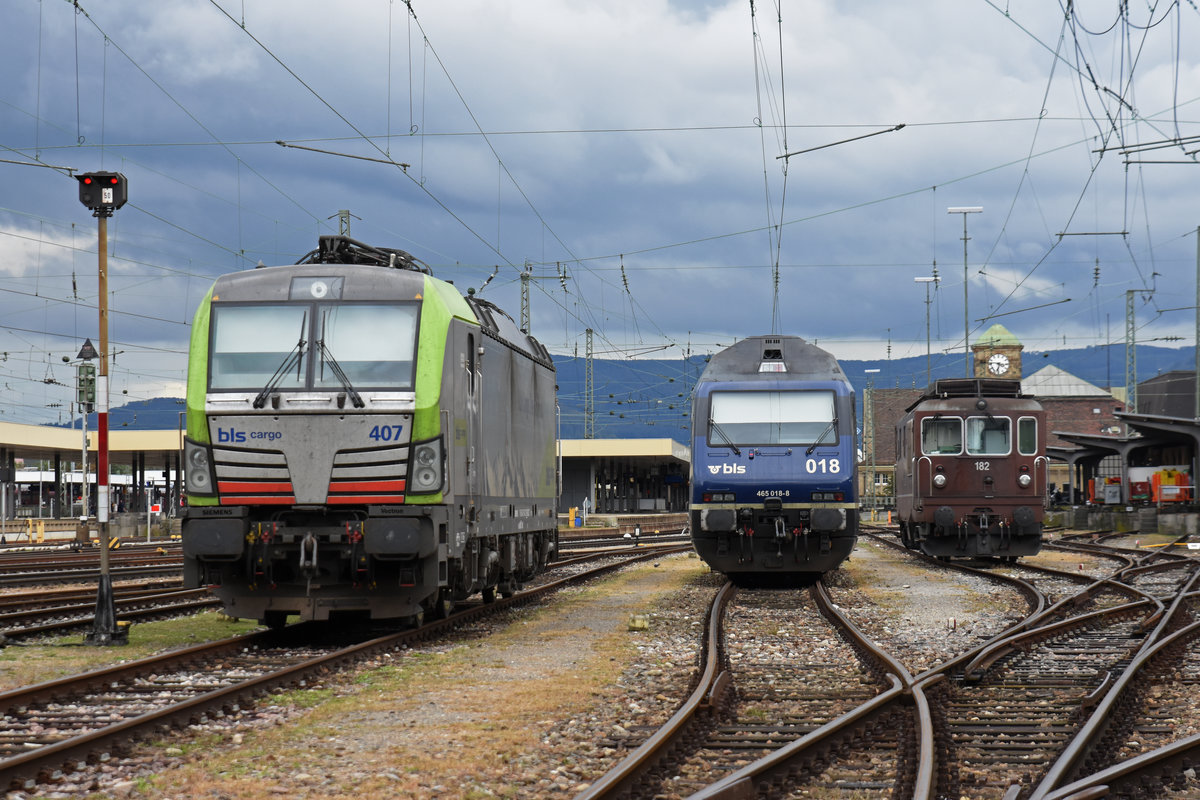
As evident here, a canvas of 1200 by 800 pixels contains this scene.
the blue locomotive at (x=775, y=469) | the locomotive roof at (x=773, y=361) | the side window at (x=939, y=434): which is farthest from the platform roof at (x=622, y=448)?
the blue locomotive at (x=775, y=469)

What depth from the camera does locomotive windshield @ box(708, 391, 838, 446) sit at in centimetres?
1883

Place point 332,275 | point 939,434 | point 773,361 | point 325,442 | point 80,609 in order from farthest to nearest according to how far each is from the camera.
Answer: point 939,434 < point 773,361 < point 80,609 < point 332,275 < point 325,442

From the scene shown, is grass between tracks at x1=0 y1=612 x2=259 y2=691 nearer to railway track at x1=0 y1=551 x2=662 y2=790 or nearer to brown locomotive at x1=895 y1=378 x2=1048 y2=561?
railway track at x1=0 y1=551 x2=662 y2=790

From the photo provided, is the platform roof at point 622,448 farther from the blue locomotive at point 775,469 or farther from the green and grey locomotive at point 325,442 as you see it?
the green and grey locomotive at point 325,442

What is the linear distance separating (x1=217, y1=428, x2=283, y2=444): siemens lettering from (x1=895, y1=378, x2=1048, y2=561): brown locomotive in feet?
54.5

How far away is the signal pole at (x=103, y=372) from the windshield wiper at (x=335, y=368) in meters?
2.46

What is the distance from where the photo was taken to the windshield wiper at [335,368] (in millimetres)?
12172

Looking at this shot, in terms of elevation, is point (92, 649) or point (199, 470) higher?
point (199, 470)

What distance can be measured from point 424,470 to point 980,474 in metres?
16.2

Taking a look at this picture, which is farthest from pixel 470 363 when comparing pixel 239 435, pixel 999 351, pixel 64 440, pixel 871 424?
pixel 999 351

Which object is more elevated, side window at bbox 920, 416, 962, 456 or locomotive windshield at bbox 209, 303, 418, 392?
locomotive windshield at bbox 209, 303, 418, 392

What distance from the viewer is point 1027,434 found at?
1009 inches

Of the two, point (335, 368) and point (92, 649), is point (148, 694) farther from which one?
point (335, 368)

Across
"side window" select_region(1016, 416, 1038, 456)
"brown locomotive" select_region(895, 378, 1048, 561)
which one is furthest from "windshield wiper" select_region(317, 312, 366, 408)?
"side window" select_region(1016, 416, 1038, 456)
